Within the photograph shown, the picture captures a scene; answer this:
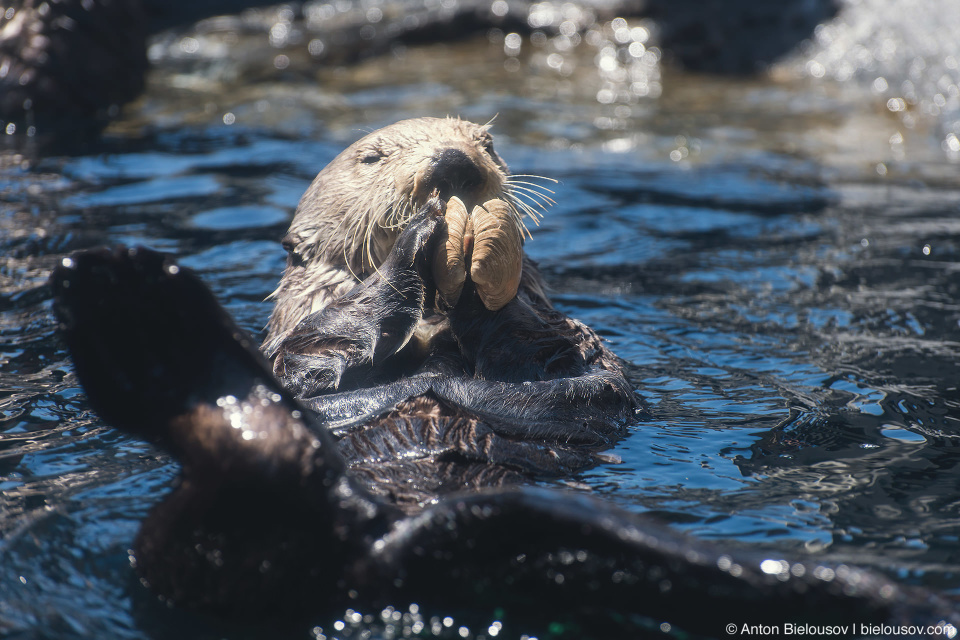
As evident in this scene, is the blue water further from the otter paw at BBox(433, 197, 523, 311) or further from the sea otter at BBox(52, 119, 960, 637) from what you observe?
the otter paw at BBox(433, 197, 523, 311)

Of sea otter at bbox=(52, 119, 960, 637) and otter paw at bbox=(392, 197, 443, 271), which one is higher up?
otter paw at bbox=(392, 197, 443, 271)

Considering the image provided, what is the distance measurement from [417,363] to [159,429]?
1239 mm

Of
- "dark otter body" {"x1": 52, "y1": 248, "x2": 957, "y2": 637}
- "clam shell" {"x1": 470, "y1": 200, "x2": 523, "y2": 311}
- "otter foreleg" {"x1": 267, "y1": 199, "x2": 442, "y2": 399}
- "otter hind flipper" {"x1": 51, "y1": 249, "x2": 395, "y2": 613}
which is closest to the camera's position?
"dark otter body" {"x1": 52, "y1": 248, "x2": 957, "y2": 637}

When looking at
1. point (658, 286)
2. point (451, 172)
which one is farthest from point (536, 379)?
point (658, 286)

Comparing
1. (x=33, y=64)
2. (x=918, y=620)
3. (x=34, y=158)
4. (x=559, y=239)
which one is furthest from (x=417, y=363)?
(x=33, y=64)

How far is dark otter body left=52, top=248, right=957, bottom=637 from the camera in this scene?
188cm

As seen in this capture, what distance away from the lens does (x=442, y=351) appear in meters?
3.31

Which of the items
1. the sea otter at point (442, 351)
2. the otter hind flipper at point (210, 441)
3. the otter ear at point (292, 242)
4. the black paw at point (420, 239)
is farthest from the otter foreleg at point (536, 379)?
the otter ear at point (292, 242)

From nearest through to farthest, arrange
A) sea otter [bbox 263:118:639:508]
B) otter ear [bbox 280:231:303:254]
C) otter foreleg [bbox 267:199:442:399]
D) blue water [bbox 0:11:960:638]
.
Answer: blue water [bbox 0:11:960:638] → sea otter [bbox 263:118:639:508] → otter foreleg [bbox 267:199:442:399] → otter ear [bbox 280:231:303:254]

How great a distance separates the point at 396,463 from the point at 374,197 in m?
1.22

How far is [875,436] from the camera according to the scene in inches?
126

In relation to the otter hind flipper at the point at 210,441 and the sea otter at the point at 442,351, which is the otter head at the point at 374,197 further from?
the otter hind flipper at the point at 210,441

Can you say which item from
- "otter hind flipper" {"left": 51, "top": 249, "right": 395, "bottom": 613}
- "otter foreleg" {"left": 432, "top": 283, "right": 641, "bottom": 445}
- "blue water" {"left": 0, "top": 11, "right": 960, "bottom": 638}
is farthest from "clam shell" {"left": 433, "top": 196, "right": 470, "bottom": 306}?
"otter hind flipper" {"left": 51, "top": 249, "right": 395, "bottom": 613}

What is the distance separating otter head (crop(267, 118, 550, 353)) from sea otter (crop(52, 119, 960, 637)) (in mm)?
76
